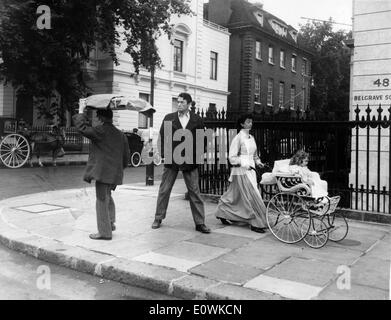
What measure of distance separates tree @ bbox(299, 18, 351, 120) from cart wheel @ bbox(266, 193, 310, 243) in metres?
46.5

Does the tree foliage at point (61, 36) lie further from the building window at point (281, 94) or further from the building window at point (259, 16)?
the building window at point (281, 94)

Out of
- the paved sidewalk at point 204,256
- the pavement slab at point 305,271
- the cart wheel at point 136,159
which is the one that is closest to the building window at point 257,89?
the cart wheel at point 136,159

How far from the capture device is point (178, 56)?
3378cm

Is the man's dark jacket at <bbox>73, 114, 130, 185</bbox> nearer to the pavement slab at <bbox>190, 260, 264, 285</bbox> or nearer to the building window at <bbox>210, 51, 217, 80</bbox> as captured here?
the pavement slab at <bbox>190, 260, 264, 285</bbox>

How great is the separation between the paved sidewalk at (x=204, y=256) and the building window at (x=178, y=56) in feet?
86.4

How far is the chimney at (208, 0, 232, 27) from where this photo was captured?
41.0 meters

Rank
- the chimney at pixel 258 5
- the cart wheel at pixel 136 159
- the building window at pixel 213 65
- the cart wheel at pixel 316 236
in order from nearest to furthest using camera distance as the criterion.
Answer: the cart wheel at pixel 316 236, the cart wheel at pixel 136 159, the building window at pixel 213 65, the chimney at pixel 258 5

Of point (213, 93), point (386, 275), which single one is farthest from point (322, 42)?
point (386, 275)

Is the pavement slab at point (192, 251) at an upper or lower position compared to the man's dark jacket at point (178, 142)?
lower

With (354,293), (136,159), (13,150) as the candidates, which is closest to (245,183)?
(354,293)

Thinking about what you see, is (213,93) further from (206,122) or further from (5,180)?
(206,122)

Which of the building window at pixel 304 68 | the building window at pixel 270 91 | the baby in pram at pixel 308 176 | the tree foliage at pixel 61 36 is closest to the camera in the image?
the baby in pram at pixel 308 176

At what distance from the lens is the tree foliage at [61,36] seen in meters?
17.9
